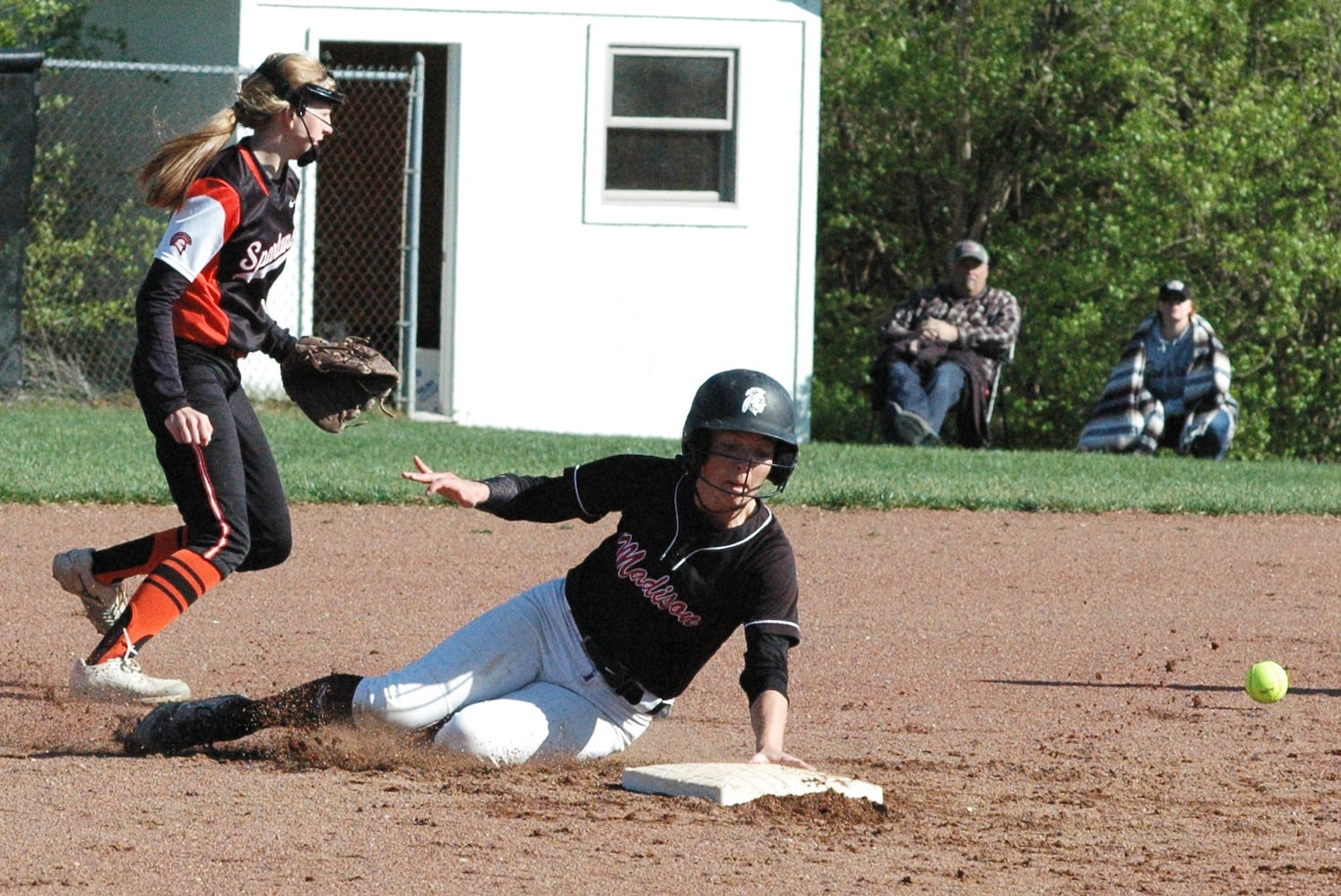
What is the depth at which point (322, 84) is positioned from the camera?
541 centimetres

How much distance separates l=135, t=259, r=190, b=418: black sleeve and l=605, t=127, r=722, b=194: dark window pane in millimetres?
9944

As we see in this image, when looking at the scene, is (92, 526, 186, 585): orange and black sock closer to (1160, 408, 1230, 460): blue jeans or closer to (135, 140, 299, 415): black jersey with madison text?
(135, 140, 299, 415): black jersey with madison text

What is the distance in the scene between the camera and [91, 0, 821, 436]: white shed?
14.6 metres

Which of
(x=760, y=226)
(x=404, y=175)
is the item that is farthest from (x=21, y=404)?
(x=760, y=226)

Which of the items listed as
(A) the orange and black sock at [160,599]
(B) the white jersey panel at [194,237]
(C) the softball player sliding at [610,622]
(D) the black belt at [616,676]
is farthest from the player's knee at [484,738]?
(B) the white jersey panel at [194,237]

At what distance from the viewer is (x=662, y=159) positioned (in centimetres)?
1506

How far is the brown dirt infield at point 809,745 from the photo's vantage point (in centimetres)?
397

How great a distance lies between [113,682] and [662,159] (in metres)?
10.3

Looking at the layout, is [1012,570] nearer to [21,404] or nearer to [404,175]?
[404,175]

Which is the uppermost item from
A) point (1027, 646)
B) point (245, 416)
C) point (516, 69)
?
point (516, 69)

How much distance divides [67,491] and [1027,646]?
15.7 feet

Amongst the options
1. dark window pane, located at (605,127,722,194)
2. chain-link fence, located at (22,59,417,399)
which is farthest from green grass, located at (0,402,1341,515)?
dark window pane, located at (605,127,722,194)

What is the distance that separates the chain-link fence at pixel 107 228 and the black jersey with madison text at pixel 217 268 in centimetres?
805

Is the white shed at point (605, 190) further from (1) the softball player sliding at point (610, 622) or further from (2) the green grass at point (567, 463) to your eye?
(1) the softball player sliding at point (610, 622)
